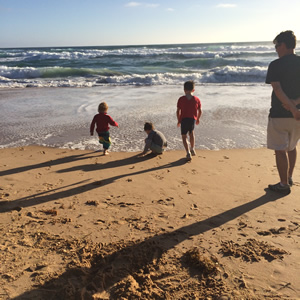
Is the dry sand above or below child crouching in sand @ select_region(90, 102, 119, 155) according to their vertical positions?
below

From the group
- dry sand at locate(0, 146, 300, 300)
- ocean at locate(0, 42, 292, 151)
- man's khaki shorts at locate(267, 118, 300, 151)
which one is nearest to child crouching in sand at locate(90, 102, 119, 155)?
ocean at locate(0, 42, 292, 151)

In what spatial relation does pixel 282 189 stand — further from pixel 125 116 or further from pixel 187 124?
pixel 125 116

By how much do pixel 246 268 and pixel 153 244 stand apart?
0.81m

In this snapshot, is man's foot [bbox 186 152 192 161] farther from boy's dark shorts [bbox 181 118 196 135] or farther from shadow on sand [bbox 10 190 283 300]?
shadow on sand [bbox 10 190 283 300]

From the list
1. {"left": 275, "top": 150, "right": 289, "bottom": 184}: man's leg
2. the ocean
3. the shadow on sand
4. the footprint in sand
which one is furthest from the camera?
the ocean

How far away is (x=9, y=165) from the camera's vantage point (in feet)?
15.6

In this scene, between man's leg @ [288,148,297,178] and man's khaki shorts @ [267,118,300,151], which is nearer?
man's khaki shorts @ [267,118,300,151]

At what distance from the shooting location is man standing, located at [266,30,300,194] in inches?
130

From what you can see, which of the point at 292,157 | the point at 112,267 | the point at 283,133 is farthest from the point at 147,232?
the point at 292,157

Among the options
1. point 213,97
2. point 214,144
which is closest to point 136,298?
point 214,144

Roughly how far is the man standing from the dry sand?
50 cm

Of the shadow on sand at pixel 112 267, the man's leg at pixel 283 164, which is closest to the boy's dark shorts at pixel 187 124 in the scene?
the man's leg at pixel 283 164

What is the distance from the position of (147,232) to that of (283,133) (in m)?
2.11

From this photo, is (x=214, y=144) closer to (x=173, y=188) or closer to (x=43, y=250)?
(x=173, y=188)
